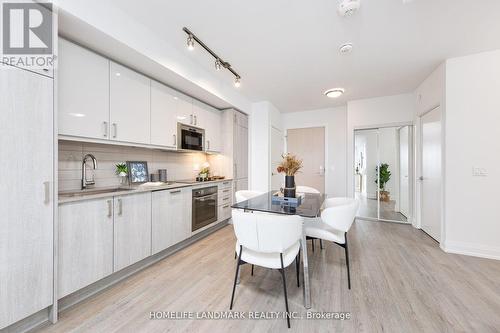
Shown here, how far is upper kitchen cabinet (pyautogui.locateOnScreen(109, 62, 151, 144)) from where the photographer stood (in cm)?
209

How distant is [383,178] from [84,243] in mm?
4806

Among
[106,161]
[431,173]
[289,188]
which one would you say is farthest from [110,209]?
[431,173]

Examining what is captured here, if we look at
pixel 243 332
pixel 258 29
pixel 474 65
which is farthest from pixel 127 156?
pixel 474 65

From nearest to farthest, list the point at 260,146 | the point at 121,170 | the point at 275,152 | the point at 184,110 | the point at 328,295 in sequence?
the point at 328,295 → the point at 121,170 → the point at 184,110 → the point at 260,146 → the point at 275,152

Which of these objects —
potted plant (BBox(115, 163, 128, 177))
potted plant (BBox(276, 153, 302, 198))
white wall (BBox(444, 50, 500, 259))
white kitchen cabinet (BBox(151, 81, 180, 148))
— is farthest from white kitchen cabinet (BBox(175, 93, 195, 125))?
white wall (BBox(444, 50, 500, 259))

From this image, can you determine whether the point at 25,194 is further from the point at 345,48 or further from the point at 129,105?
the point at 345,48

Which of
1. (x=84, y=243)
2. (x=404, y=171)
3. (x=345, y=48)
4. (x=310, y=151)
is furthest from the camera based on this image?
(x=310, y=151)

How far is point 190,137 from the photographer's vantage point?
3.14 meters

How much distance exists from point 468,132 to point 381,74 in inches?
53.6

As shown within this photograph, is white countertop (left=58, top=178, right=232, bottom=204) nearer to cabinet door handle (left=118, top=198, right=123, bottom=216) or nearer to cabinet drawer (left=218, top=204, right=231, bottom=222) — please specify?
cabinet door handle (left=118, top=198, right=123, bottom=216)

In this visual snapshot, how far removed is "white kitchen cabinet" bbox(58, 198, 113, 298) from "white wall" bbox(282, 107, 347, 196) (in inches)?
178

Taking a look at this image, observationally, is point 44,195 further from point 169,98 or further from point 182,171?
point 182,171

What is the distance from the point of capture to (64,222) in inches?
59.9

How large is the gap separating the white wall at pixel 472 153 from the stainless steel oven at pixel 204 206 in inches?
131
